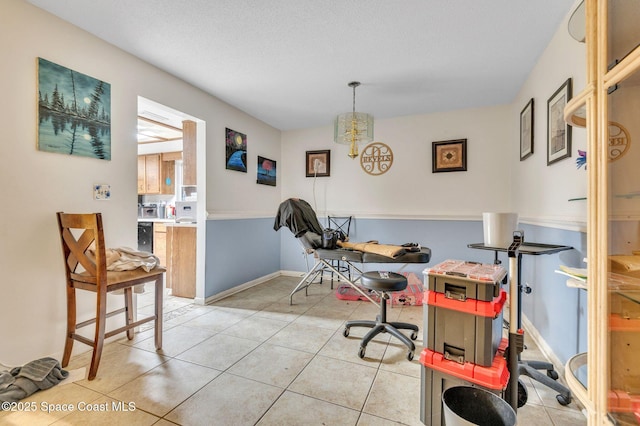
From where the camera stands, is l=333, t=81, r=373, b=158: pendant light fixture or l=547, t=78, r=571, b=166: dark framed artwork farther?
l=333, t=81, r=373, b=158: pendant light fixture

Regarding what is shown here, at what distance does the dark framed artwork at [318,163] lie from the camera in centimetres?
457

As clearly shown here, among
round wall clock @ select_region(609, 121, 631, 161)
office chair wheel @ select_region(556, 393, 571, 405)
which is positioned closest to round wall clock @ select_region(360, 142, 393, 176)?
office chair wheel @ select_region(556, 393, 571, 405)

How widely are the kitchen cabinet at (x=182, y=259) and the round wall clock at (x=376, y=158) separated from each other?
2.66 meters

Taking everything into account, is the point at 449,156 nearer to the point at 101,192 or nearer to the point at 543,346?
the point at 543,346

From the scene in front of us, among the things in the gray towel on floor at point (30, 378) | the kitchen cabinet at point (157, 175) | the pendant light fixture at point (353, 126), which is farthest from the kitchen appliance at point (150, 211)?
the pendant light fixture at point (353, 126)

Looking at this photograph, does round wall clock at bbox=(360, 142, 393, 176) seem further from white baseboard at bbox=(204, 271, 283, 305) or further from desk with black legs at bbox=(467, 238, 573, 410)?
desk with black legs at bbox=(467, 238, 573, 410)

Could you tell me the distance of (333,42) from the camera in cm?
227

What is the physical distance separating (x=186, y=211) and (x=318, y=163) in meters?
2.17

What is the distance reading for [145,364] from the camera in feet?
6.50

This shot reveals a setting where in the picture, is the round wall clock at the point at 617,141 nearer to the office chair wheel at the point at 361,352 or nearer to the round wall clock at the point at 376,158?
the office chair wheel at the point at 361,352

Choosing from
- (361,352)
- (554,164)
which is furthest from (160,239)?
(554,164)

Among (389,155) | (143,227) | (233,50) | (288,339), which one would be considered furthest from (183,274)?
(389,155)

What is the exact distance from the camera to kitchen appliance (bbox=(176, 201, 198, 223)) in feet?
12.7

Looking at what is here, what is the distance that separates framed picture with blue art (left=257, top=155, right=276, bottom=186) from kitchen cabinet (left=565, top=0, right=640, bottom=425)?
3951 mm
